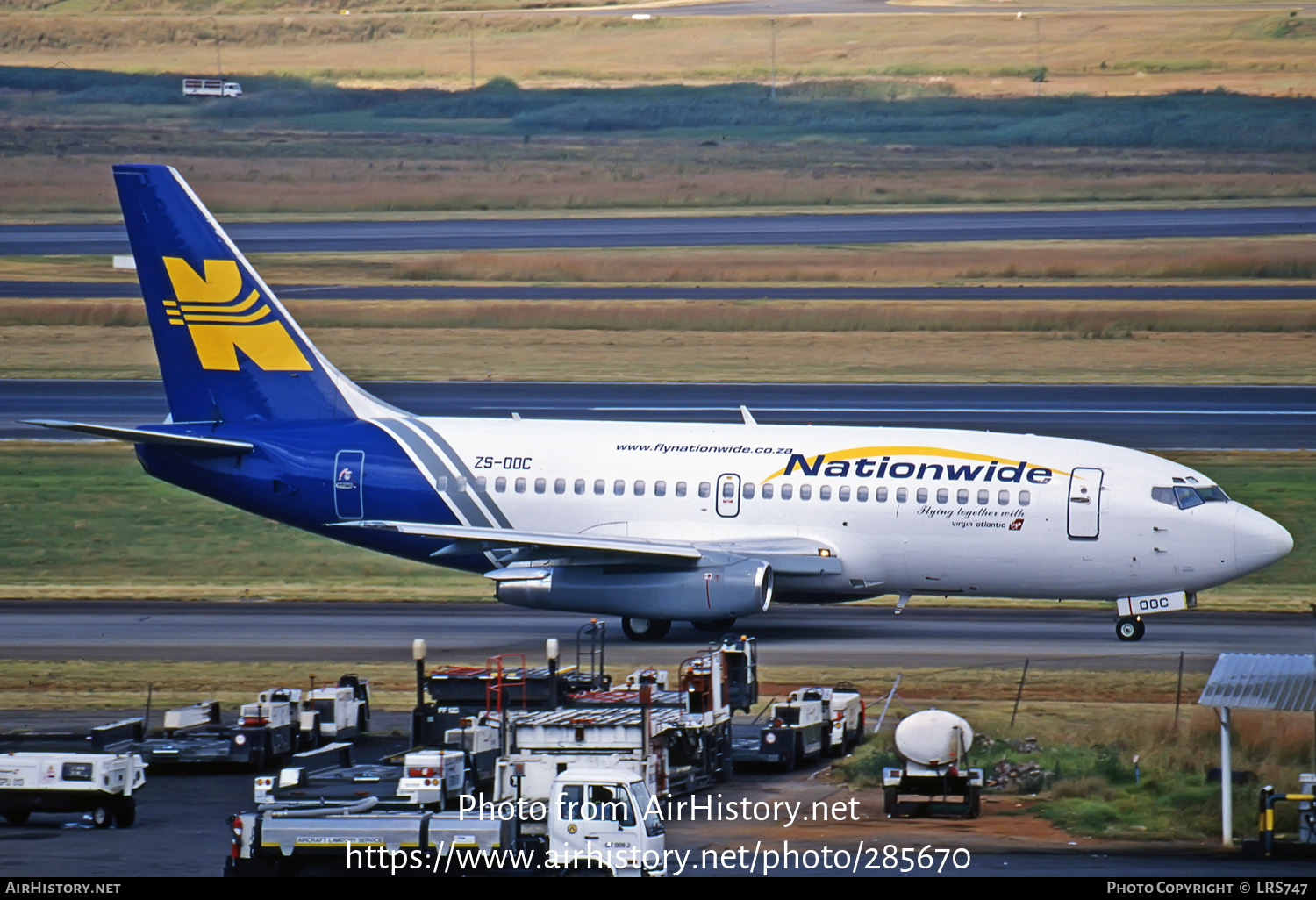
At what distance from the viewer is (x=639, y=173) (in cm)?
15325

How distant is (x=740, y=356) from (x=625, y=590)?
42.8 m

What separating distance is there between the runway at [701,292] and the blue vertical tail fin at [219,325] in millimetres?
52916

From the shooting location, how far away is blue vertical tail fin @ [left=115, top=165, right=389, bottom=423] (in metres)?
44.5

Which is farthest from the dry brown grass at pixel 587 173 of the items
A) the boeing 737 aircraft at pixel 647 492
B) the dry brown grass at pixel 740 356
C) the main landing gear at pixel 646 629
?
the main landing gear at pixel 646 629

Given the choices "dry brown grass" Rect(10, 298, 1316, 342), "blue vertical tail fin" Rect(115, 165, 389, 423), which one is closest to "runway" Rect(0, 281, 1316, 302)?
"dry brown grass" Rect(10, 298, 1316, 342)

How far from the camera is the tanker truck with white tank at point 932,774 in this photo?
27.1 metres

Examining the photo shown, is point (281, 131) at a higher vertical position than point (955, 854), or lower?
higher

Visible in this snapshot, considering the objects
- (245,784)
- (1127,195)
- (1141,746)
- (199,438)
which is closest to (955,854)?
(1141,746)

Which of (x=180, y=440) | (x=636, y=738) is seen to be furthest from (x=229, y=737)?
(x=180, y=440)

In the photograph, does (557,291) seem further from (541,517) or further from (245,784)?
(245,784)

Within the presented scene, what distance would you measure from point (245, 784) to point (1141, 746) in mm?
14026

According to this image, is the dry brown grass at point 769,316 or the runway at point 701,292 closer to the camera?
the dry brown grass at point 769,316

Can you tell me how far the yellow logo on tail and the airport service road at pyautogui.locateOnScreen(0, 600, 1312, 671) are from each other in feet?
19.9

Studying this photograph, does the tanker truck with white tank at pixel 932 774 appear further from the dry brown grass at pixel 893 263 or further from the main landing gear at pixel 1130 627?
the dry brown grass at pixel 893 263
